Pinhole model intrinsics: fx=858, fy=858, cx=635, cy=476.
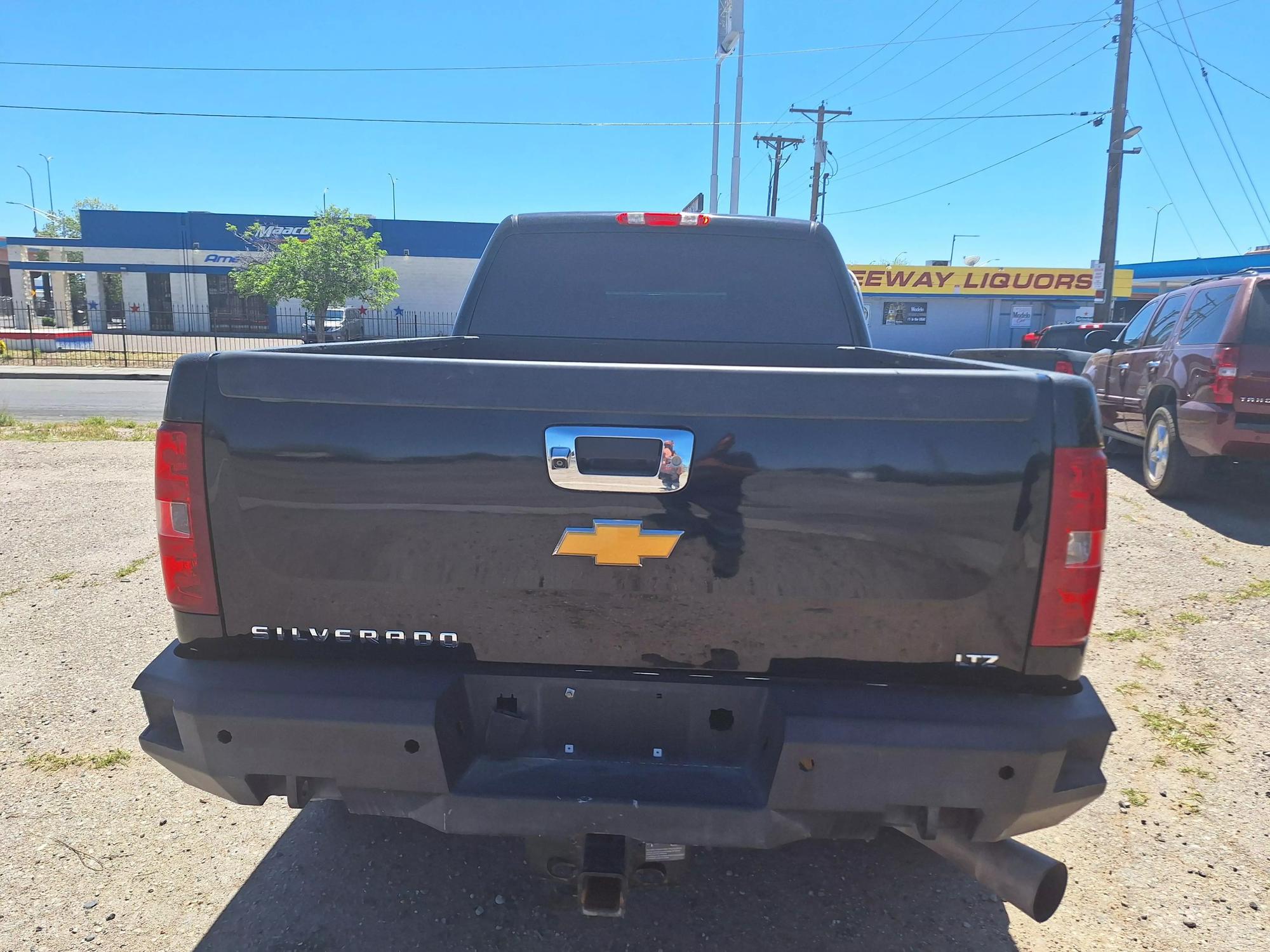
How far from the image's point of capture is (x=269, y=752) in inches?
84.0

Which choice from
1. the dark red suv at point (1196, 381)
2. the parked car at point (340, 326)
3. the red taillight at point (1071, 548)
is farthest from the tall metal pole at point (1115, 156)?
the parked car at point (340, 326)

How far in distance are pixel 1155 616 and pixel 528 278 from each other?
4.46 metres

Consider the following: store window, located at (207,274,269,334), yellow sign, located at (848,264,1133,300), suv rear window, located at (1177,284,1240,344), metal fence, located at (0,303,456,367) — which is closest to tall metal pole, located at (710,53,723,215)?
suv rear window, located at (1177,284,1240,344)

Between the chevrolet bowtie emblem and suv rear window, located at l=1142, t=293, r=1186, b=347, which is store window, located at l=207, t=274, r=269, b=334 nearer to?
suv rear window, located at l=1142, t=293, r=1186, b=347

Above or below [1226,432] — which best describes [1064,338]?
above

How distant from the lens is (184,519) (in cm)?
213

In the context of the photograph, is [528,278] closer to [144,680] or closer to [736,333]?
[736,333]

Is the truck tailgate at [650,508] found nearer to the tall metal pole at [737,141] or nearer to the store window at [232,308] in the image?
the tall metal pole at [737,141]

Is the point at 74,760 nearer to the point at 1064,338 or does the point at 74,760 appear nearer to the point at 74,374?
the point at 1064,338

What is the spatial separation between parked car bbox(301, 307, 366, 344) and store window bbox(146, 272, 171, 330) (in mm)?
11968

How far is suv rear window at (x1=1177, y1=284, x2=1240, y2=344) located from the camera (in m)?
7.55

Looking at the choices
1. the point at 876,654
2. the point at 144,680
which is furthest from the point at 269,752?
the point at 876,654

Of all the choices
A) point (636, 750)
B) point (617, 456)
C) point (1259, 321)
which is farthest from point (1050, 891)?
point (1259, 321)

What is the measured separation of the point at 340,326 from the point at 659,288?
3996 centimetres
